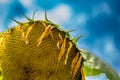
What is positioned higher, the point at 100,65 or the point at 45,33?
the point at 45,33

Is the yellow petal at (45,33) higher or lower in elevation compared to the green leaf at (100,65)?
higher

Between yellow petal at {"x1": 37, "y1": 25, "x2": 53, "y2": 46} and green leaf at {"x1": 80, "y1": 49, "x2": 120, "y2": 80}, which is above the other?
yellow petal at {"x1": 37, "y1": 25, "x2": 53, "y2": 46}
